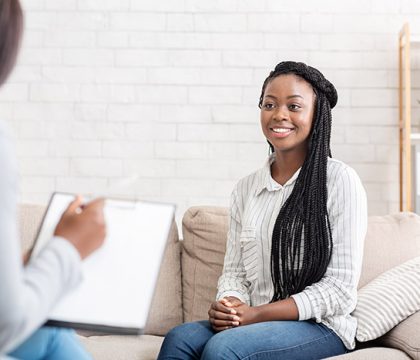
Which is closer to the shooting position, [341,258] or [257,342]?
[257,342]

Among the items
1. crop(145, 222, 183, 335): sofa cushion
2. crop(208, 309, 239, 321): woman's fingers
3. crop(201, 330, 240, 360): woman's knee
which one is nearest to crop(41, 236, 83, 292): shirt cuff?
crop(201, 330, 240, 360): woman's knee

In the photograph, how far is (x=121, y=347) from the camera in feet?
7.29

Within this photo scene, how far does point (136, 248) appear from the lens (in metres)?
1.13

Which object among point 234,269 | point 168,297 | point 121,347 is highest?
point 234,269

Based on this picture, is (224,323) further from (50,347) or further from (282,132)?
(50,347)

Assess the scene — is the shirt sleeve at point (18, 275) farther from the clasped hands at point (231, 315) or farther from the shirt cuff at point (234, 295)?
the shirt cuff at point (234, 295)

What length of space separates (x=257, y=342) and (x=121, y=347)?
51 cm

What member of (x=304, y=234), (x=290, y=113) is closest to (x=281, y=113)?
(x=290, y=113)

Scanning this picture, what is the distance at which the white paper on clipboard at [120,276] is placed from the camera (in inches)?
43.3

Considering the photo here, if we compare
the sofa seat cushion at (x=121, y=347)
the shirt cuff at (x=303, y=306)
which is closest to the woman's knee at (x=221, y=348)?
the shirt cuff at (x=303, y=306)

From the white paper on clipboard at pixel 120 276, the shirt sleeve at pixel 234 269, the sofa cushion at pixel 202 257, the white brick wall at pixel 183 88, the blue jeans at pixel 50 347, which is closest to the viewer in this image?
the white paper on clipboard at pixel 120 276

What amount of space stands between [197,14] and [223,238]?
1.24 m

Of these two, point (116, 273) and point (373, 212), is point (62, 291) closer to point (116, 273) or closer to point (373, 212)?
point (116, 273)

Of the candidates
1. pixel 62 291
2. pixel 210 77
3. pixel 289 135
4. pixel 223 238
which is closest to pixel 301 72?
pixel 289 135
